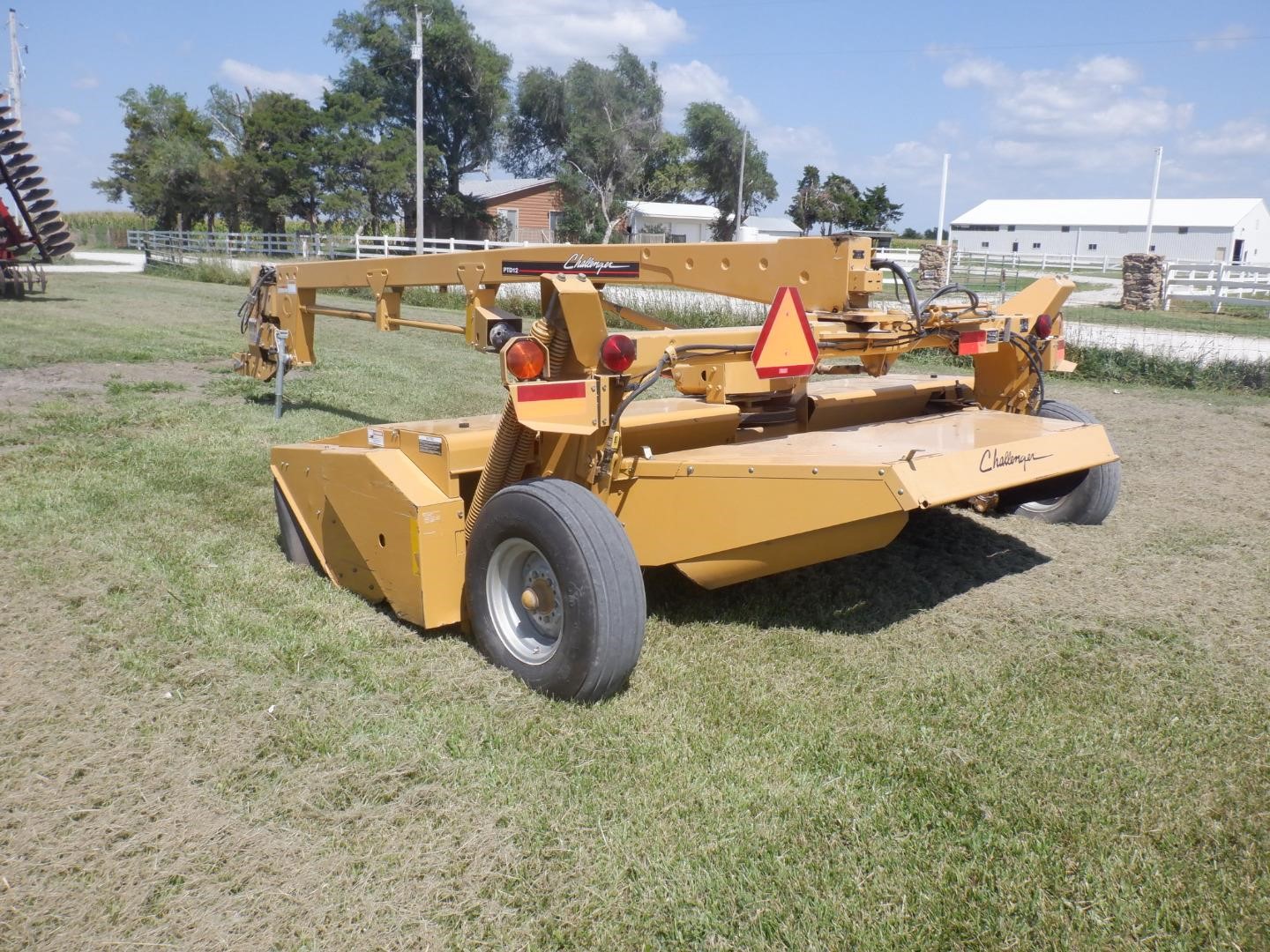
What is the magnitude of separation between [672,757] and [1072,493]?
11.4ft

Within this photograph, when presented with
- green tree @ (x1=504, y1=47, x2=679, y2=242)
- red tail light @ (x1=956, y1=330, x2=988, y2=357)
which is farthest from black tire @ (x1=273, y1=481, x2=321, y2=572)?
green tree @ (x1=504, y1=47, x2=679, y2=242)

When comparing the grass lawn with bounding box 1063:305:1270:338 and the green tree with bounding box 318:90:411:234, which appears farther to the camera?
the green tree with bounding box 318:90:411:234

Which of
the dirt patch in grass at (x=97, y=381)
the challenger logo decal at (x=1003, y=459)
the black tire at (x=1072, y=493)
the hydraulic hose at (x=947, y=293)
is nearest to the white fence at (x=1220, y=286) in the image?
the black tire at (x=1072, y=493)

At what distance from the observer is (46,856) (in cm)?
277

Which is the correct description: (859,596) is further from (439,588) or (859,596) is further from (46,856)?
(46,856)

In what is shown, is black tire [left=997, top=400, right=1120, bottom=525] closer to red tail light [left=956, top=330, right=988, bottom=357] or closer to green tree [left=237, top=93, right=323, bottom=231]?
red tail light [left=956, top=330, right=988, bottom=357]

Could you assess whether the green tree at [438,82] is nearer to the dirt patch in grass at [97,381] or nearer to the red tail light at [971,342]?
the dirt patch in grass at [97,381]

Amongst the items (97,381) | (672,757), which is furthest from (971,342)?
(97,381)

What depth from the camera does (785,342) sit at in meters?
3.94

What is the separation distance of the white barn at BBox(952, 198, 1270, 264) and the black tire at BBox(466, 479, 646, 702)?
2456 inches

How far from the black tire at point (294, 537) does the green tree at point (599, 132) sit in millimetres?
49494

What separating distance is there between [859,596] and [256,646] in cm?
257

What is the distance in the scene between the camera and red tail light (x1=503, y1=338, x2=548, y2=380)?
12.3 feet

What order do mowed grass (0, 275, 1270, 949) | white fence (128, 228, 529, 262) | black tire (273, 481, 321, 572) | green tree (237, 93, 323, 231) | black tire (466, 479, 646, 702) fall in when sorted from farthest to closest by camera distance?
1. green tree (237, 93, 323, 231)
2. white fence (128, 228, 529, 262)
3. black tire (273, 481, 321, 572)
4. black tire (466, 479, 646, 702)
5. mowed grass (0, 275, 1270, 949)
